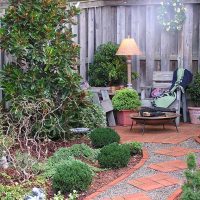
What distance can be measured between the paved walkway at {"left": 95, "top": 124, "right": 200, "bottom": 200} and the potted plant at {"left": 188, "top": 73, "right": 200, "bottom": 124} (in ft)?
1.52

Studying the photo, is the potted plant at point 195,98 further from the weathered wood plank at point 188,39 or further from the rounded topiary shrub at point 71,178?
the rounded topiary shrub at point 71,178

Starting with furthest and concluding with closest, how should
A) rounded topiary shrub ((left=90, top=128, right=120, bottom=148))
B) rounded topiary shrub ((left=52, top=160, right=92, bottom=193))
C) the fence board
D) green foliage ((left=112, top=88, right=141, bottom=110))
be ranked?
the fence board, green foliage ((left=112, top=88, right=141, bottom=110)), rounded topiary shrub ((left=90, top=128, right=120, bottom=148)), rounded topiary shrub ((left=52, top=160, right=92, bottom=193))

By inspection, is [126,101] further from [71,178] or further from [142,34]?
[71,178]

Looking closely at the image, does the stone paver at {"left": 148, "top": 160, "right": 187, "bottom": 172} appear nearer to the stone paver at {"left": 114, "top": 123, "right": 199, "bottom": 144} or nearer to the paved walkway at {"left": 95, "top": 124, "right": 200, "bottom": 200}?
the paved walkway at {"left": 95, "top": 124, "right": 200, "bottom": 200}

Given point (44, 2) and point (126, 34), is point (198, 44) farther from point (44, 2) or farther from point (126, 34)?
point (44, 2)

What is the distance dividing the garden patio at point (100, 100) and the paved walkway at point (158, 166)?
0.04ft

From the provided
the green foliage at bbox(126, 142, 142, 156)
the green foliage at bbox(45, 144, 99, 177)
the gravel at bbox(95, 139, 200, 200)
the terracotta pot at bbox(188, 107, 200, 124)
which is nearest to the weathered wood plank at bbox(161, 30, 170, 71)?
the terracotta pot at bbox(188, 107, 200, 124)

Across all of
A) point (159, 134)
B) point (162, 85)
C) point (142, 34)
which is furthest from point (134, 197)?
point (142, 34)

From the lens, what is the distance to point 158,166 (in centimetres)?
527

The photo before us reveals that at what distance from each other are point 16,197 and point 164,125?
4263 mm

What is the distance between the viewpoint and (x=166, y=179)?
4.76m

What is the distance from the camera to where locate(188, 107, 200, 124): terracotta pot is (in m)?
8.19

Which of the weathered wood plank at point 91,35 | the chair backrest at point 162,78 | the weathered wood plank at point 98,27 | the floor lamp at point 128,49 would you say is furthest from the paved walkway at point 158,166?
the weathered wood plank at point 98,27

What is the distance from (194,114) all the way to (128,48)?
5.40 feet
